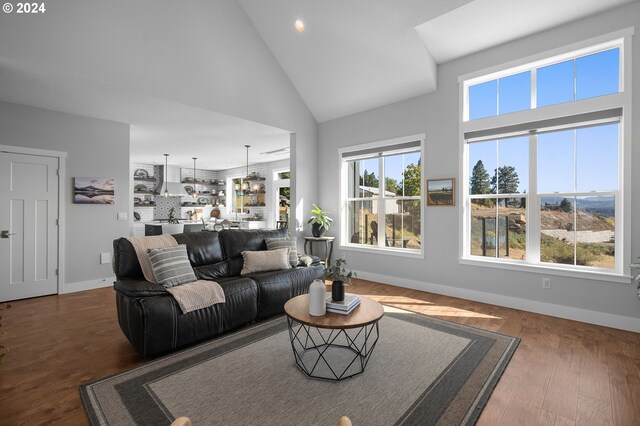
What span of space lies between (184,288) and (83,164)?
3.45 metres

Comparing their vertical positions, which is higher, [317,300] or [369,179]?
[369,179]

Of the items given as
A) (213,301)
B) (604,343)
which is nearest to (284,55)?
(213,301)

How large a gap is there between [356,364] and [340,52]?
4.32 meters

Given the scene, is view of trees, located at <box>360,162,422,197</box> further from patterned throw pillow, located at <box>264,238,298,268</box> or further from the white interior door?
the white interior door

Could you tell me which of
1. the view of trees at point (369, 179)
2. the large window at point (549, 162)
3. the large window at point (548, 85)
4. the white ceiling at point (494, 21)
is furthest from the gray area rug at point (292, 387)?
the white ceiling at point (494, 21)

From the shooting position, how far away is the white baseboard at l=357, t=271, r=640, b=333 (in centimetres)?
323

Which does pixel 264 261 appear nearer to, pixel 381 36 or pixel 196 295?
pixel 196 295

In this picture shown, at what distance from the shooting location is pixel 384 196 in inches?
216

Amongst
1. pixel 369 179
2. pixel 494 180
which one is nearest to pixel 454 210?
pixel 494 180

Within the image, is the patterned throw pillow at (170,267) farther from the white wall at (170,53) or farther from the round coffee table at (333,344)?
the white wall at (170,53)

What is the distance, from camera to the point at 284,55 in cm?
531

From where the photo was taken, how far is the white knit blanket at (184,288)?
2740mm

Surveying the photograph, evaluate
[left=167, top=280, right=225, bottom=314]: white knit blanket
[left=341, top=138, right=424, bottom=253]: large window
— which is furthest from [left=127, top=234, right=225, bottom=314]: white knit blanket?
[left=341, top=138, right=424, bottom=253]: large window

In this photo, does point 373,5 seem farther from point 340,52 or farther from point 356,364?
point 356,364
